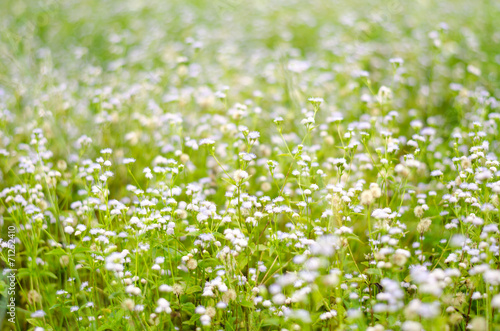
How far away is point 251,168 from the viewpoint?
3529 millimetres

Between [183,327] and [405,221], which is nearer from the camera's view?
[183,327]

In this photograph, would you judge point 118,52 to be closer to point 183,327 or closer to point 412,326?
point 183,327

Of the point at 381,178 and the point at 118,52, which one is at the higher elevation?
the point at 381,178

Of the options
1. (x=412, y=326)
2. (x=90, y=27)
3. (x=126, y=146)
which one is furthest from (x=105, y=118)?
(x=90, y=27)

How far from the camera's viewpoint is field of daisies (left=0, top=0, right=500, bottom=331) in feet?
6.85

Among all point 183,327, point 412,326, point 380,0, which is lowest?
point 380,0

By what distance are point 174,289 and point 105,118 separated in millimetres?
2211

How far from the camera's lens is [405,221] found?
2.98 metres

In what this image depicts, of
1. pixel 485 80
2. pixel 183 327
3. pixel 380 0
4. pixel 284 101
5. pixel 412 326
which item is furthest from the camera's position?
pixel 380 0

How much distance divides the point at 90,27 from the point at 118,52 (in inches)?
Answer: 84.5

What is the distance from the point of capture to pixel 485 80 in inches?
176

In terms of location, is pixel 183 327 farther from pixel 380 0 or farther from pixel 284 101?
pixel 380 0

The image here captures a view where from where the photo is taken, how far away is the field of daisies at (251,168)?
82.2 inches

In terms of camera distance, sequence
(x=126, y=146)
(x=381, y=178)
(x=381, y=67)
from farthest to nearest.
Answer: (x=381, y=67), (x=126, y=146), (x=381, y=178)
